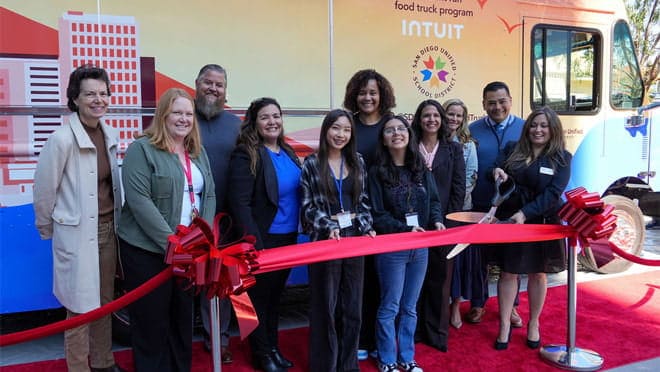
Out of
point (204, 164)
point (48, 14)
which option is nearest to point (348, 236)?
point (204, 164)

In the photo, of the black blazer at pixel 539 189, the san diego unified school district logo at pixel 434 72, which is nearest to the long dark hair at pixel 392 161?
the black blazer at pixel 539 189

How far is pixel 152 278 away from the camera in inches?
101

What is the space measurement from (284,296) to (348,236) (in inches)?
94.6

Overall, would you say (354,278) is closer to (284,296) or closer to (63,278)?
(63,278)

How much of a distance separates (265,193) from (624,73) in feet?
13.9

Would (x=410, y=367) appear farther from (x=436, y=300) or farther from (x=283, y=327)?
(x=283, y=327)

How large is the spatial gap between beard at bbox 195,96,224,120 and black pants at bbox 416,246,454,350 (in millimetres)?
1642

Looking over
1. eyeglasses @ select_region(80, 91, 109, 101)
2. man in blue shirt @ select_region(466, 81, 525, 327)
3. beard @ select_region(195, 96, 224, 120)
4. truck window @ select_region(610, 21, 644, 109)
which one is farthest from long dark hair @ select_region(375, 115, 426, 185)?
truck window @ select_region(610, 21, 644, 109)

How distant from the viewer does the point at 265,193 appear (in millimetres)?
3125

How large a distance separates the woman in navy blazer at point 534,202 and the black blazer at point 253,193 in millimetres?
1539

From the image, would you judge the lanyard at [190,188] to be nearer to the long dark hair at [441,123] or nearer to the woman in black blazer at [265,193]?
the woman in black blazer at [265,193]

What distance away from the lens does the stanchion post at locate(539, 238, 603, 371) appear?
3424mm

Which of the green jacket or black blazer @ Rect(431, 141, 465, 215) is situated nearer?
the green jacket

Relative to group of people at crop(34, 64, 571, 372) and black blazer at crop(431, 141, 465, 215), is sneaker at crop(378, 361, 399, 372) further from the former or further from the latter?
black blazer at crop(431, 141, 465, 215)
